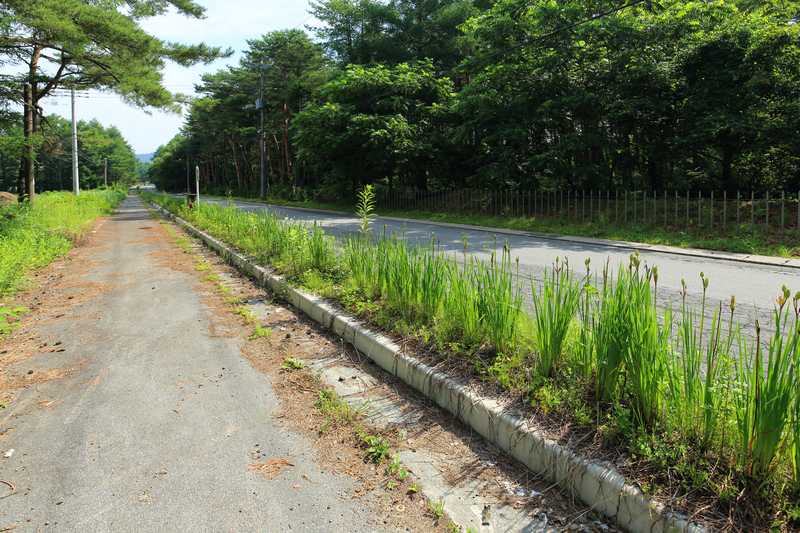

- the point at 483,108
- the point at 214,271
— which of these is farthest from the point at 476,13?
the point at 214,271

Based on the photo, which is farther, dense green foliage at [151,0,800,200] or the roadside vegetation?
dense green foliage at [151,0,800,200]

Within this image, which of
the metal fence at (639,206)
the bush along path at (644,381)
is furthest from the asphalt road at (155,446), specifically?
the metal fence at (639,206)

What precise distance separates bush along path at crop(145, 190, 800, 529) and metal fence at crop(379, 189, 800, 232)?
35.4 ft

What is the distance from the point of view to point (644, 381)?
8.56 feet

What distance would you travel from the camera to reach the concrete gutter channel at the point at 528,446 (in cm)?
226

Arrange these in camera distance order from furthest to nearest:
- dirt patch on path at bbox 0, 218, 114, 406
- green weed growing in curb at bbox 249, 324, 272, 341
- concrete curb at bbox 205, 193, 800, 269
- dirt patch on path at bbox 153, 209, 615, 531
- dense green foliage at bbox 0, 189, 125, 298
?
1. concrete curb at bbox 205, 193, 800, 269
2. dense green foliage at bbox 0, 189, 125, 298
3. green weed growing in curb at bbox 249, 324, 272, 341
4. dirt patch on path at bbox 0, 218, 114, 406
5. dirt patch on path at bbox 153, 209, 615, 531

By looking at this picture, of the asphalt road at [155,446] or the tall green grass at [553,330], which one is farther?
the tall green grass at [553,330]

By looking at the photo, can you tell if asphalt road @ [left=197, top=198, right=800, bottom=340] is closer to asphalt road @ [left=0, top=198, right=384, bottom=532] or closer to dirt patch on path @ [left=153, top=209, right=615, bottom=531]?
dirt patch on path @ [left=153, top=209, right=615, bottom=531]

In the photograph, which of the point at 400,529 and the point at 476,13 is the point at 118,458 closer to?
the point at 400,529

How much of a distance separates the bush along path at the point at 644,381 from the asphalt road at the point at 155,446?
124 cm

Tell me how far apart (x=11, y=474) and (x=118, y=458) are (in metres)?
0.52

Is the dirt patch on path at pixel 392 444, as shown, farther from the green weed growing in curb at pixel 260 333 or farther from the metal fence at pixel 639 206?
the metal fence at pixel 639 206

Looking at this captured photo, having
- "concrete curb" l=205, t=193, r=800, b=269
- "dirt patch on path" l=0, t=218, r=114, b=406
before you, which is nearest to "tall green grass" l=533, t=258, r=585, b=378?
"dirt patch on path" l=0, t=218, r=114, b=406

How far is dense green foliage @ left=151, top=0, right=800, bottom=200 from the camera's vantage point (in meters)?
14.9
